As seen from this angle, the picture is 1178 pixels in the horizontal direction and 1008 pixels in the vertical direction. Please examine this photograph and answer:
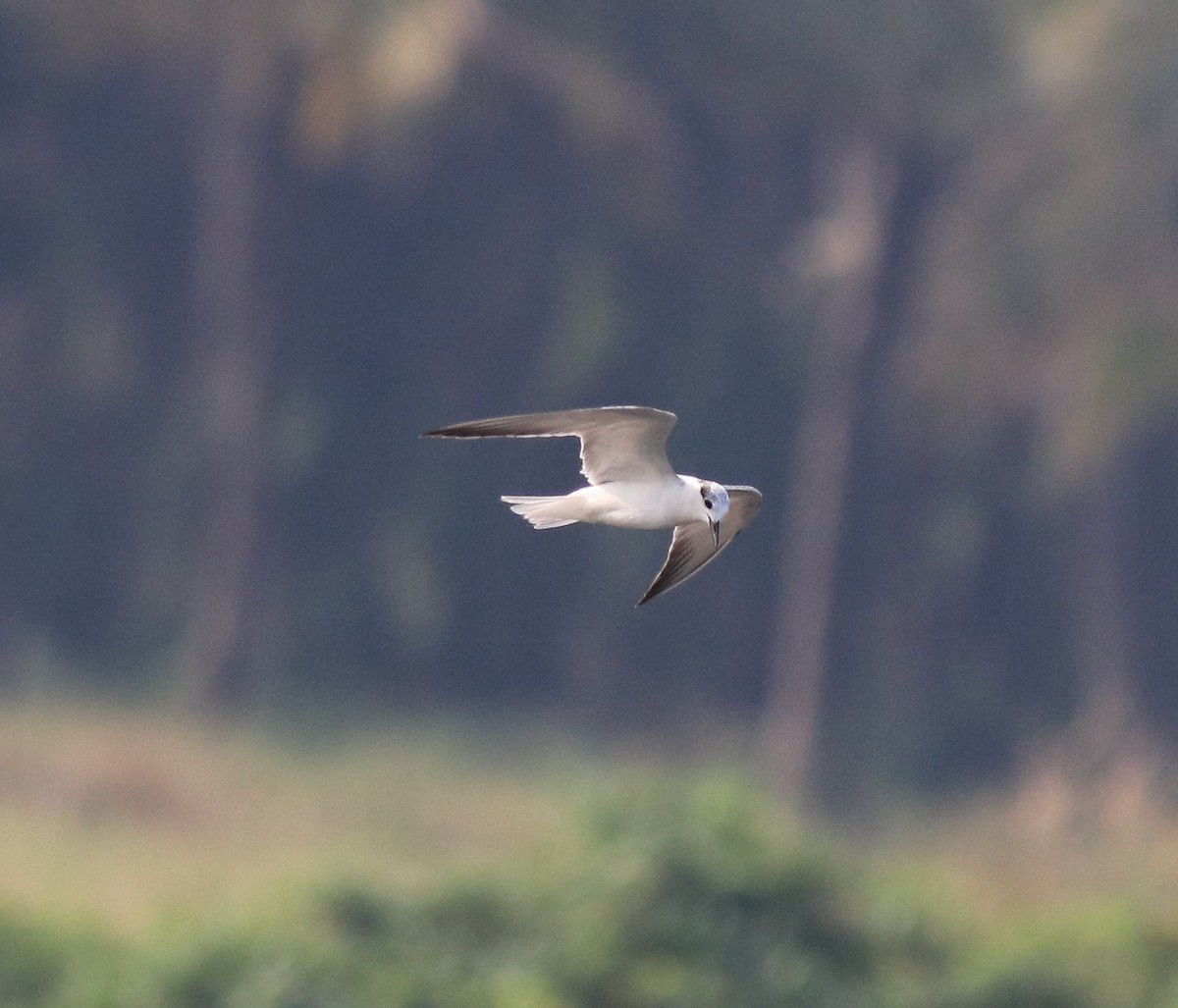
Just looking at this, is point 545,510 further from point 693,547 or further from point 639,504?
point 693,547

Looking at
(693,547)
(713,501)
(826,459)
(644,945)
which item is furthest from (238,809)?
(713,501)

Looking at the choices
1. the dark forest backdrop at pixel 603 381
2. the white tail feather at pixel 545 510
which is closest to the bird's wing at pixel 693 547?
the white tail feather at pixel 545 510

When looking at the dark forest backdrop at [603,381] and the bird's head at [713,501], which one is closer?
the bird's head at [713,501]

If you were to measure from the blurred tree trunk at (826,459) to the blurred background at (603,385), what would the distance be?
48mm

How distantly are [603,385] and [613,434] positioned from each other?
13.8 m

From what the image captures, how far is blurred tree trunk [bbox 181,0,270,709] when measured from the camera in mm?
16250

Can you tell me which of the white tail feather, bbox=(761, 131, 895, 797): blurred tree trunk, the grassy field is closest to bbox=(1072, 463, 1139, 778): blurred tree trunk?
bbox=(761, 131, 895, 797): blurred tree trunk

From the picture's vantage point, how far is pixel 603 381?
18.8 m

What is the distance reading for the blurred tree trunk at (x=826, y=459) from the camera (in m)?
16.5

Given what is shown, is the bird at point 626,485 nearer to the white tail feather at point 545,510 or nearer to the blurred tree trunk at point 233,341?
the white tail feather at point 545,510

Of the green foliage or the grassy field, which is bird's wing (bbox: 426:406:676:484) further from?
the grassy field

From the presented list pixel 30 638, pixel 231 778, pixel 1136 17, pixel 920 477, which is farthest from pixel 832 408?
pixel 30 638

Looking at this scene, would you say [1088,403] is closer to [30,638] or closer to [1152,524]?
[1152,524]

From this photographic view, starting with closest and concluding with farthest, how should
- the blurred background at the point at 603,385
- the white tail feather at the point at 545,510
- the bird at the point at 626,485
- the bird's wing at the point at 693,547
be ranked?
the bird at the point at 626,485, the white tail feather at the point at 545,510, the bird's wing at the point at 693,547, the blurred background at the point at 603,385
